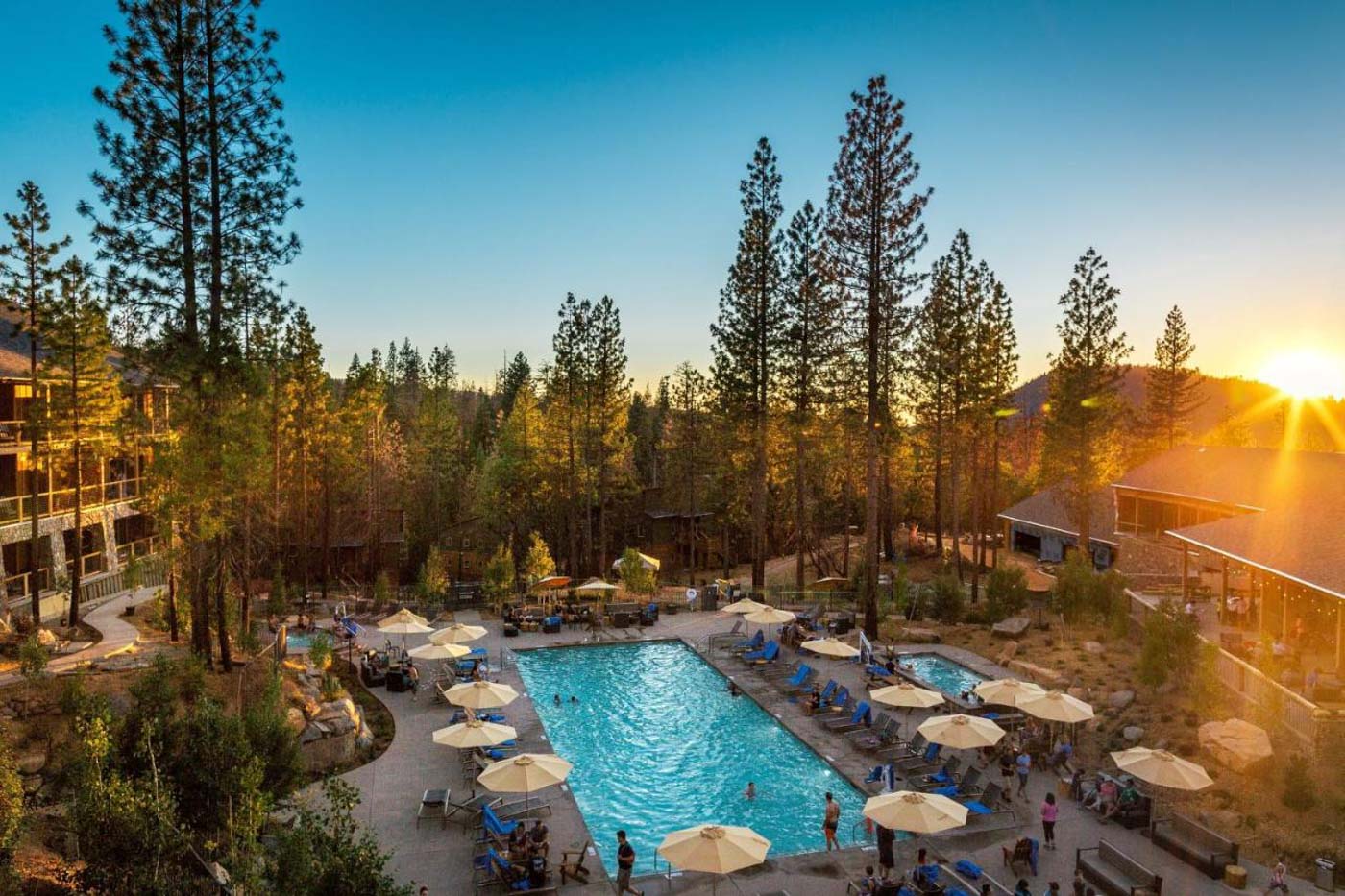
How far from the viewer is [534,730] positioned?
772 inches

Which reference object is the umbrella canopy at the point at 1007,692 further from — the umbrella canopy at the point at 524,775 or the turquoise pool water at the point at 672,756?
the umbrella canopy at the point at 524,775

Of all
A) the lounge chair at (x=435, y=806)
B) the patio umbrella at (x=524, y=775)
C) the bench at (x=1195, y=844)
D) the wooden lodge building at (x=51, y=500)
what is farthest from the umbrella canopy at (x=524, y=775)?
the wooden lodge building at (x=51, y=500)

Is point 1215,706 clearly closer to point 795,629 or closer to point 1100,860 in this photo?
point 1100,860

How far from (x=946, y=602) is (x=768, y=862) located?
18.9 metres

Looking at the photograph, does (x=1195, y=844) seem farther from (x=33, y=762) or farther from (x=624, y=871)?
(x=33, y=762)

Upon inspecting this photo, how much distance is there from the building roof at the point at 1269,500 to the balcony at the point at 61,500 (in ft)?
98.9

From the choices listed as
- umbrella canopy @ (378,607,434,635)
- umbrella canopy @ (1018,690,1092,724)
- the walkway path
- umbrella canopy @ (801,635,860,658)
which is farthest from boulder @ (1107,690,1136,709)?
the walkway path

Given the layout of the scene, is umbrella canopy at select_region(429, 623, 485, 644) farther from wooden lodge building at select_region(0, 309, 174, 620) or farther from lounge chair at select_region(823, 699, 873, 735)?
lounge chair at select_region(823, 699, 873, 735)

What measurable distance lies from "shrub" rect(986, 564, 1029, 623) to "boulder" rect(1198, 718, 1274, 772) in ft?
38.7

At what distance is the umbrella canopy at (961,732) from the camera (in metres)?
15.4

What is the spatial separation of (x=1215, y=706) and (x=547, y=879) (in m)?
15.2

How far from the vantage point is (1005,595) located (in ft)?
93.1

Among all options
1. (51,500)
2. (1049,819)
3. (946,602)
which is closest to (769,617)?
(946,602)

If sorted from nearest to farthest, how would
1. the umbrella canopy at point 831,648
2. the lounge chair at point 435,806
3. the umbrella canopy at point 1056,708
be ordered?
the lounge chair at point 435,806
the umbrella canopy at point 1056,708
the umbrella canopy at point 831,648
